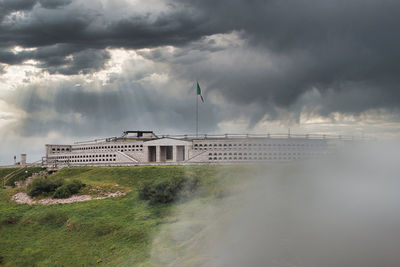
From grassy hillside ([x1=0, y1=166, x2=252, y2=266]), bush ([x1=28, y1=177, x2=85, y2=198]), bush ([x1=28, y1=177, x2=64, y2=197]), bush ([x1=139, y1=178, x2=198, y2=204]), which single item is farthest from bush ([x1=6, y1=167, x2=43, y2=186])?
bush ([x1=139, y1=178, x2=198, y2=204])

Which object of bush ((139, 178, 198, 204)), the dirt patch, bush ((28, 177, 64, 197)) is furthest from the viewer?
bush ((28, 177, 64, 197))

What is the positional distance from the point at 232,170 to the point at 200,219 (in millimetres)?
23009

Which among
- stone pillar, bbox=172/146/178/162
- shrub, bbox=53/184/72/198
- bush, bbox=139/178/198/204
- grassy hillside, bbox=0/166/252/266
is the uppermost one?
stone pillar, bbox=172/146/178/162

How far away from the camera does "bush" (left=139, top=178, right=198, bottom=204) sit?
4519 cm

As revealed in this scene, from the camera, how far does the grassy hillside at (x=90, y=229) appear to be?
34688 millimetres

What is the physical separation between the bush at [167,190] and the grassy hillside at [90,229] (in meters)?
1.12

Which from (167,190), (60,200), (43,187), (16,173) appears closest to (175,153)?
(43,187)

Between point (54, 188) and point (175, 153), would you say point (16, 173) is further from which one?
point (175, 153)

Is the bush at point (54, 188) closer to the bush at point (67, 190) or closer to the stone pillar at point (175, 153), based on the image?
the bush at point (67, 190)

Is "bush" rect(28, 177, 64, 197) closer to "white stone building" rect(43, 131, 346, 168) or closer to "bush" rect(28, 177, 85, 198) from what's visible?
"bush" rect(28, 177, 85, 198)

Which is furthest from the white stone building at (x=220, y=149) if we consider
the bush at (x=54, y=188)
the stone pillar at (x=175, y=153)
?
the bush at (x=54, y=188)

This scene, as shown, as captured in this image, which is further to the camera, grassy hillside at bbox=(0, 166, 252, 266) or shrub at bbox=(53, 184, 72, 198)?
shrub at bbox=(53, 184, 72, 198)

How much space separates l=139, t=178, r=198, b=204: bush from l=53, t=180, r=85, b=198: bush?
13361 mm

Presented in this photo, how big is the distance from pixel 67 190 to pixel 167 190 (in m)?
19.3
